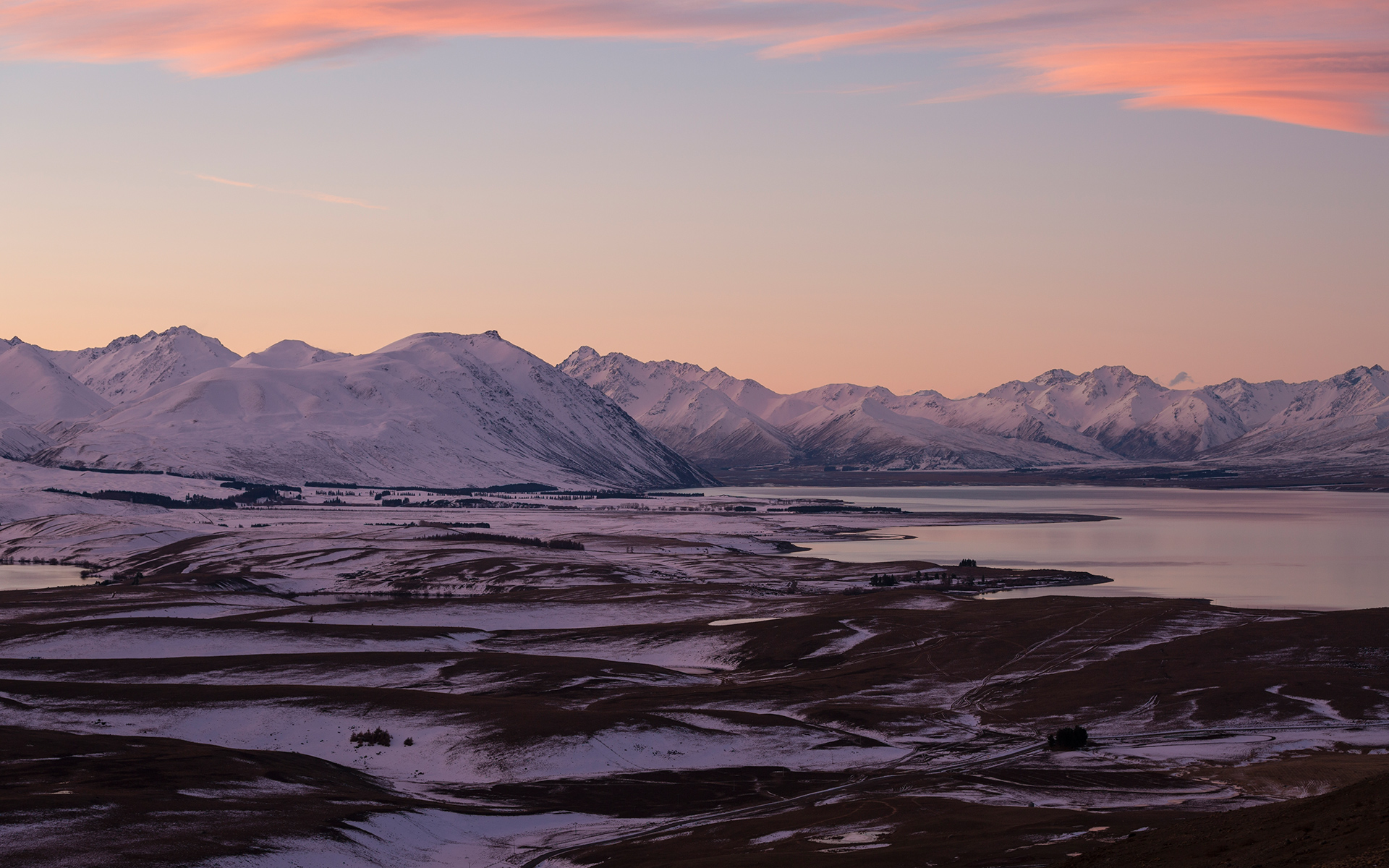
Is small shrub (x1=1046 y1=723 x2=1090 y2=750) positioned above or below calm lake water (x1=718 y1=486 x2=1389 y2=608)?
below

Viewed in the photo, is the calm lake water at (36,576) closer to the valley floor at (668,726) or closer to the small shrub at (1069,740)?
the valley floor at (668,726)

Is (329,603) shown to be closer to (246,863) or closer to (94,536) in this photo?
(94,536)

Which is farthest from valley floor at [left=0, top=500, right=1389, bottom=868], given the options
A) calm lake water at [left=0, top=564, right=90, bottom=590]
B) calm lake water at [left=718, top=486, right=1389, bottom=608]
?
calm lake water at [left=718, top=486, right=1389, bottom=608]

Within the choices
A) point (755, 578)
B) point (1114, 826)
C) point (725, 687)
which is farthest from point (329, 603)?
point (1114, 826)

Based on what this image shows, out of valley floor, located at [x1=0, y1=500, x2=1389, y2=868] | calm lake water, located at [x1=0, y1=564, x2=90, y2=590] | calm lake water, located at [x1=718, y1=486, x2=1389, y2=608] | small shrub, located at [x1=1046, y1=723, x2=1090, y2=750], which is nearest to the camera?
valley floor, located at [x1=0, y1=500, x2=1389, y2=868]

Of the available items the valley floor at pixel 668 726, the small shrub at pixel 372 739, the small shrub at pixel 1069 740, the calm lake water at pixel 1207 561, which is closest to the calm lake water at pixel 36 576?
the valley floor at pixel 668 726

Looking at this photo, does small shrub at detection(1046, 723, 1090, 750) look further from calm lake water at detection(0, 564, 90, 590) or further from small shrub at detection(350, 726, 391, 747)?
calm lake water at detection(0, 564, 90, 590)
